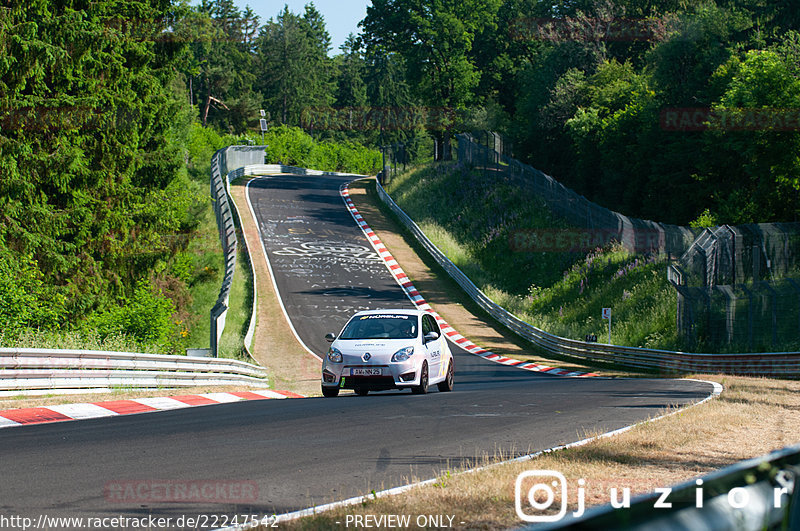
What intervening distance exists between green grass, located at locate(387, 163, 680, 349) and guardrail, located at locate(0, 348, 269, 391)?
17395 mm

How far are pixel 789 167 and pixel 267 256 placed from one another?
88.5 ft

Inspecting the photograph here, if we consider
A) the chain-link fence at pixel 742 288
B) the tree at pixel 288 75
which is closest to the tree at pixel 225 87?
the tree at pixel 288 75

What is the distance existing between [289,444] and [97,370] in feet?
23.6

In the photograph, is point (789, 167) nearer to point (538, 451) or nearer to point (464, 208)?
point (464, 208)

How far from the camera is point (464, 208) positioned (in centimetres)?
5700

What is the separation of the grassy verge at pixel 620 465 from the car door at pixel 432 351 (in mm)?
4973

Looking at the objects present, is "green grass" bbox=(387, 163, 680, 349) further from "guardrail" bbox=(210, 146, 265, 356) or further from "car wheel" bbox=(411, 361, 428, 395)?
"car wheel" bbox=(411, 361, 428, 395)

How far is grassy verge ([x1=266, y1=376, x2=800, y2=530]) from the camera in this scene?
5.79m

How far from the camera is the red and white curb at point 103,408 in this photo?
36.3 feet

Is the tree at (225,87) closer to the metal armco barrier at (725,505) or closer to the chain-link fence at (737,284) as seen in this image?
the chain-link fence at (737,284)

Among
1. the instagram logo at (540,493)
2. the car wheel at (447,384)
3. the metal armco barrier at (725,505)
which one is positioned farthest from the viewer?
the car wheel at (447,384)

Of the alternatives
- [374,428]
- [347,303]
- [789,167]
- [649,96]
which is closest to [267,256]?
[347,303]

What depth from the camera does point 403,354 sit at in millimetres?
14898

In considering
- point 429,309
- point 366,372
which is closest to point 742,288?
point 366,372
